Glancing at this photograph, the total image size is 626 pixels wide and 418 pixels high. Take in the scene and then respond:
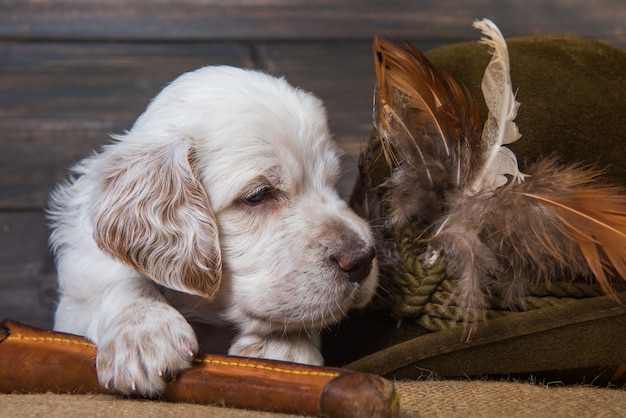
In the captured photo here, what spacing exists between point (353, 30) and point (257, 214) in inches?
72.3

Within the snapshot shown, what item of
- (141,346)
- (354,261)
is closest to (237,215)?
(354,261)

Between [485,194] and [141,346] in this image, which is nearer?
[141,346]

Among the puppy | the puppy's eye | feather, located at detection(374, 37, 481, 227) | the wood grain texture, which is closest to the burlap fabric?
the puppy

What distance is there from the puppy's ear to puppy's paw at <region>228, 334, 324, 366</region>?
0.64 ft

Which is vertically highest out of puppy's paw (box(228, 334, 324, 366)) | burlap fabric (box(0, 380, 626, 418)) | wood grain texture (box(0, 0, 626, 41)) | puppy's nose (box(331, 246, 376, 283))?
wood grain texture (box(0, 0, 626, 41))

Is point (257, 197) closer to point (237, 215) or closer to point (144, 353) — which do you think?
point (237, 215)

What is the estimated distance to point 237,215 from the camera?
2014 millimetres

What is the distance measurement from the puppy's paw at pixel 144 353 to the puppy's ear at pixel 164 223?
14 centimetres

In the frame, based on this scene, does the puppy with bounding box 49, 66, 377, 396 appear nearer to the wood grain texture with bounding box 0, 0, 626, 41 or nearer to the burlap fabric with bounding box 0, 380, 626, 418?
the burlap fabric with bounding box 0, 380, 626, 418

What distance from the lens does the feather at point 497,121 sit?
1818 millimetres

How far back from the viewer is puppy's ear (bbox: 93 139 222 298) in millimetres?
1919

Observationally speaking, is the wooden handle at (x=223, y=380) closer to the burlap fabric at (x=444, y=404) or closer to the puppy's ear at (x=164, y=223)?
the burlap fabric at (x=444, y=404)

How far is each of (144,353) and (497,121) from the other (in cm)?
97

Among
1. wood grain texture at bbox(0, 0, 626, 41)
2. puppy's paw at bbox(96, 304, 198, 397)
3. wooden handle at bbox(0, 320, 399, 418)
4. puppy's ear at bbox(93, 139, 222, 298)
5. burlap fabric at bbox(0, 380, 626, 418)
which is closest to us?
wooden handle at bbox(0, 320, 399, 418)
